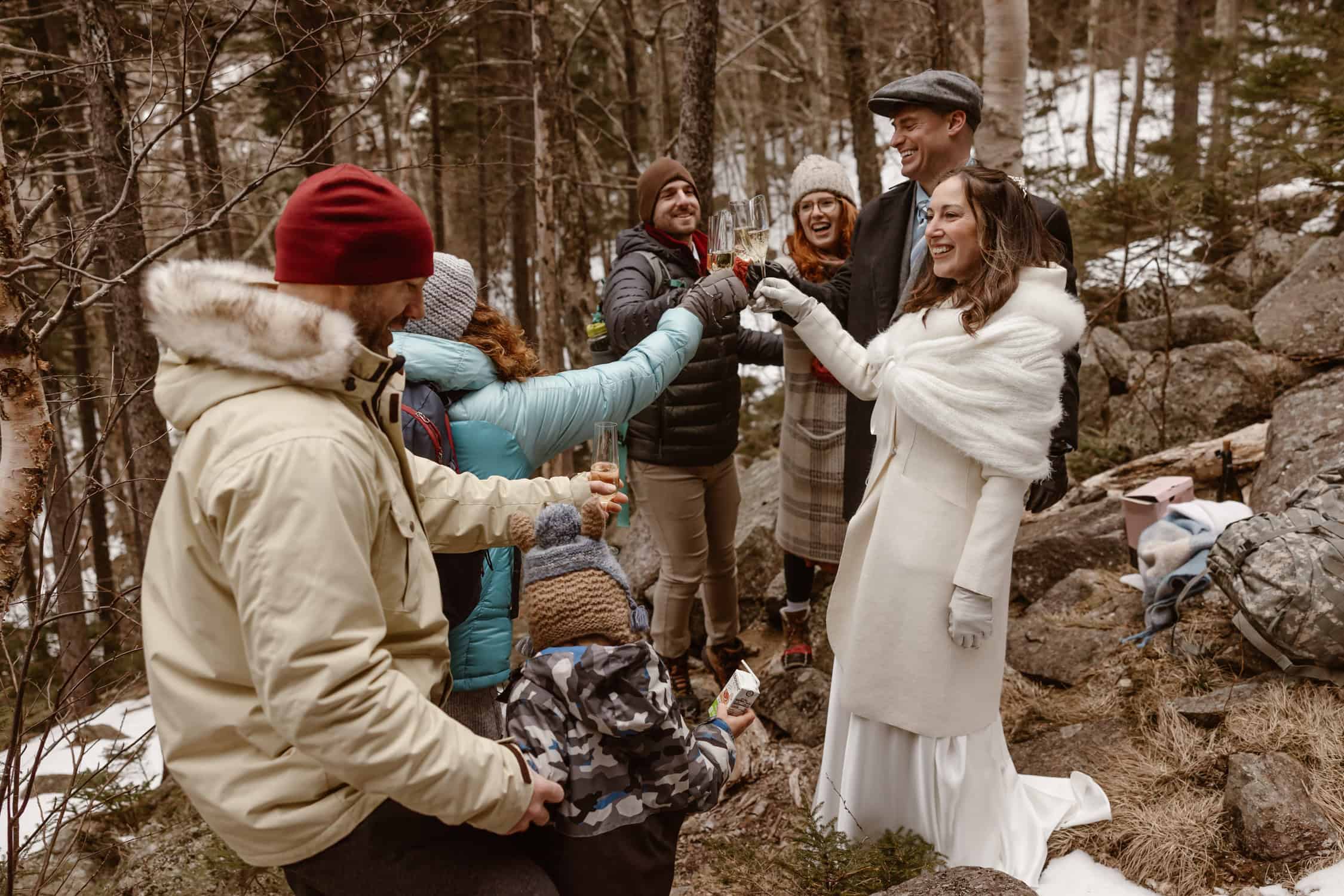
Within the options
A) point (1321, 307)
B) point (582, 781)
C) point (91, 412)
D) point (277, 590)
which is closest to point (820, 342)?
point (582, 781)

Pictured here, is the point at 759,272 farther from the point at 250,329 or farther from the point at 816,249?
the point at 250,329

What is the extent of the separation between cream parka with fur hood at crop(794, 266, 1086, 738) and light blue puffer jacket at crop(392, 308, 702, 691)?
0.74 meters

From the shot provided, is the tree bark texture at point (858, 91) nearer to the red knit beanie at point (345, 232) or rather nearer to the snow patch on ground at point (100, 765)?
the snow patch on ground at point (100, 765)

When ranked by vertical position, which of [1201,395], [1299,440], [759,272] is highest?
[759,272]

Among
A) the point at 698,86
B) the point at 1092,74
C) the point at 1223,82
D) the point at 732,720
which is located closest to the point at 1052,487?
the point at 732,720

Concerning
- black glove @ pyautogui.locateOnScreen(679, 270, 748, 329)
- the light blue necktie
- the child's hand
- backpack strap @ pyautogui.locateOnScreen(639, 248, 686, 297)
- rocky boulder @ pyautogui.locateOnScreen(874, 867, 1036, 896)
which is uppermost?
the light blue necktie

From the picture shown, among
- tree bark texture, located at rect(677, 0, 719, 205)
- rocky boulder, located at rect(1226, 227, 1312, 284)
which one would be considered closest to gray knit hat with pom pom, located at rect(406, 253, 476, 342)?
tree bark texture, located at rect(677, 0, 719, 205)

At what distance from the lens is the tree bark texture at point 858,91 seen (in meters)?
9.43

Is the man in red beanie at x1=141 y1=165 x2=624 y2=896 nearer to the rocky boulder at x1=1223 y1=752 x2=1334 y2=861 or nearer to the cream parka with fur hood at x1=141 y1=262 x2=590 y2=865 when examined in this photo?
the cream parka with fur hood at x1=141 y1=262 x2=590 y2=865

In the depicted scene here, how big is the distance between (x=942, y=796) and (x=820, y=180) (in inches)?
105

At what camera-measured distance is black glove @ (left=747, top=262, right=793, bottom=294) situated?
10.4ft

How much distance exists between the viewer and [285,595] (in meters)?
1.46

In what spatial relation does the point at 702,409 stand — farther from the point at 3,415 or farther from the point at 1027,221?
the point at 3,415

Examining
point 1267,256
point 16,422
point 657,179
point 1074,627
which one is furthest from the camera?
point 1267,256
